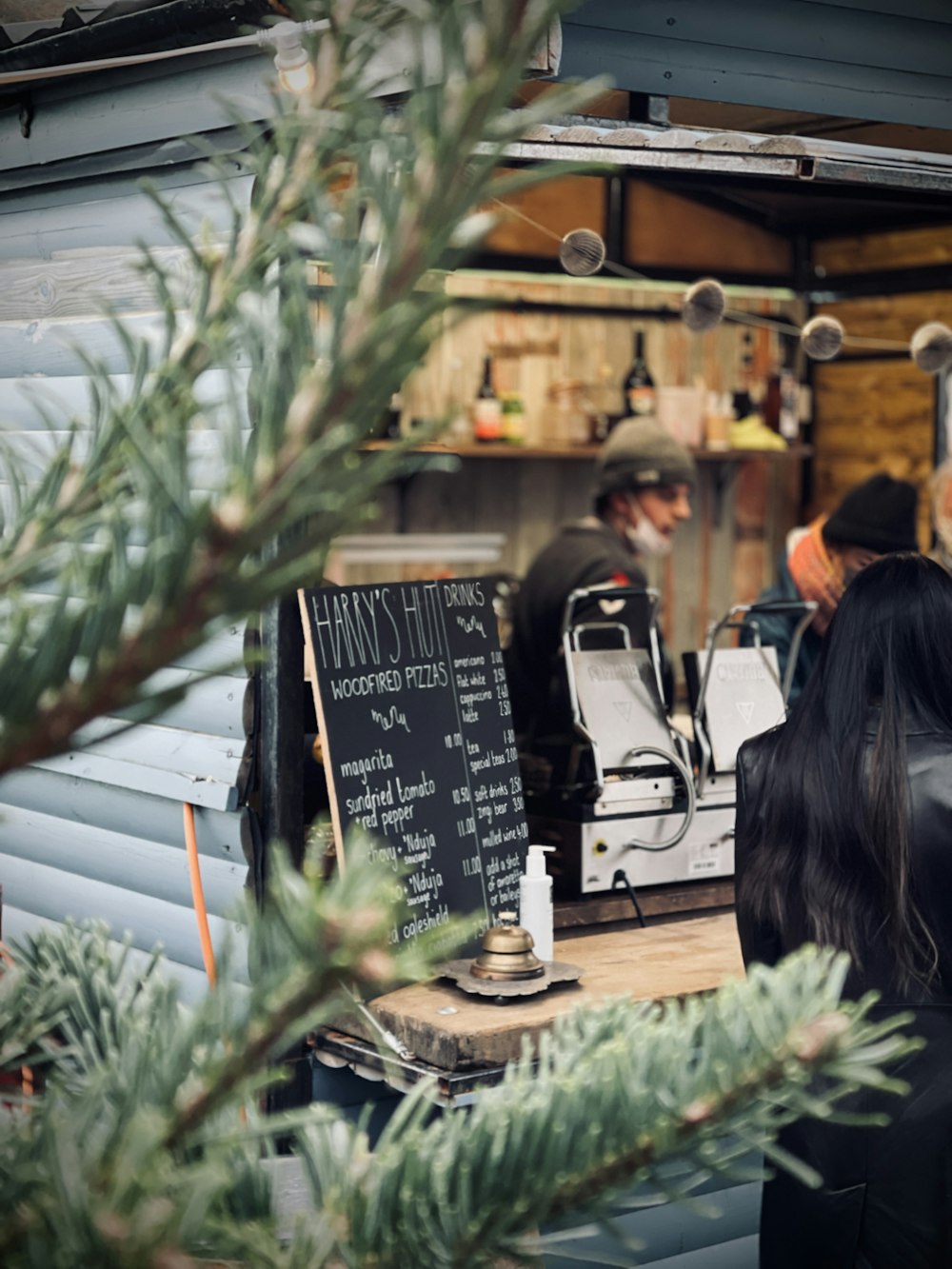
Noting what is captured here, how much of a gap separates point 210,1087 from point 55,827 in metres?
2.93

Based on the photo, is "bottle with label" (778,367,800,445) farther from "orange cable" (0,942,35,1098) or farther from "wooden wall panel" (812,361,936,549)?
"orange cable" (0,942,35,1098)

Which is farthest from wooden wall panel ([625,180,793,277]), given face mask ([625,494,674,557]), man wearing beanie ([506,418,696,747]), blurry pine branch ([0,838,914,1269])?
blurry pine branch ([0,838,914,1269])

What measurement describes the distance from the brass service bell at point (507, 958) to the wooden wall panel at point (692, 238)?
5199mm

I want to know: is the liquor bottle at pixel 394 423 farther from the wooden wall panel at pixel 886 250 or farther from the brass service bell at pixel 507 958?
the brass service bell at pixel 507 958

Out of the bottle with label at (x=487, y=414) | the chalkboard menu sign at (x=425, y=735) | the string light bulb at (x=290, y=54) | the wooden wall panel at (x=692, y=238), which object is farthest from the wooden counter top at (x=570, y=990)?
the wooden wall panel at (x=692, y=238)

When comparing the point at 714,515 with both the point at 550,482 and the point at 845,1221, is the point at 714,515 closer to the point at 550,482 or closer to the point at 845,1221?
the point at 550,482

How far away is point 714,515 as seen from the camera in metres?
8.00

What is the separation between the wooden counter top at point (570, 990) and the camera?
254 centimetres

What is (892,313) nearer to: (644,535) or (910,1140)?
(644,535)

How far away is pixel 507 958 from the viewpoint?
2.75 meters

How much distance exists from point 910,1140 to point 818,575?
252cm

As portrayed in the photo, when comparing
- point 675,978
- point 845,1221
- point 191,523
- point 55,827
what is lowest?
point 845,1221

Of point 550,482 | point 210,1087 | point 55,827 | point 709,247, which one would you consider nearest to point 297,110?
point 210,1087

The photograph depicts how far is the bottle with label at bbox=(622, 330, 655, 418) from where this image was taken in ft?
23.9
